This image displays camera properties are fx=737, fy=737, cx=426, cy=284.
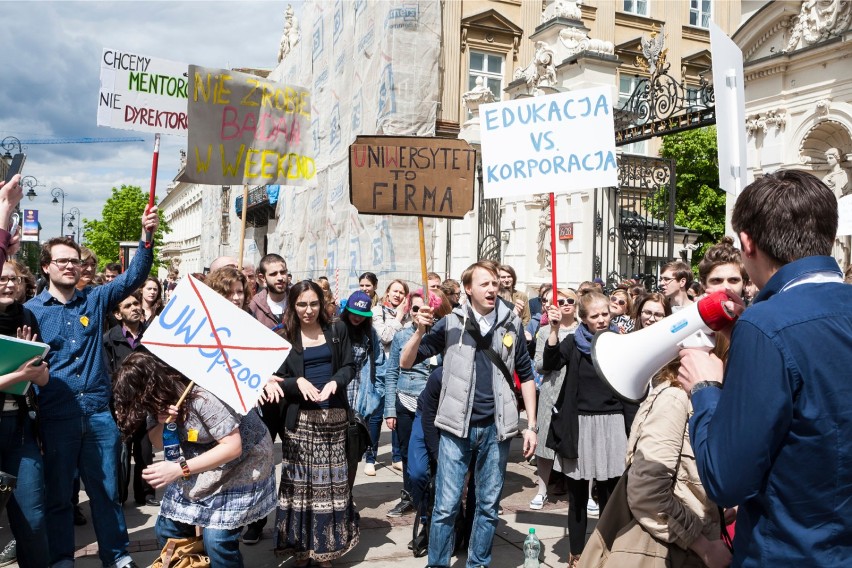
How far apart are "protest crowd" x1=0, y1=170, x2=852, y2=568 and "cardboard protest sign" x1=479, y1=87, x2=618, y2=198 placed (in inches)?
35.5

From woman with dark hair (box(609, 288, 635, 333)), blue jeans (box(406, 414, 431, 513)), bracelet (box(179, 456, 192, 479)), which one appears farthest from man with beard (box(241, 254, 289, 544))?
woman with dark hair (box(609, 288, 635, 333))

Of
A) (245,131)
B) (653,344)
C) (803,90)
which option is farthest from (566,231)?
(653,344)

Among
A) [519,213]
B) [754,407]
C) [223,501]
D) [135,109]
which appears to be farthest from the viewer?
[519,213]

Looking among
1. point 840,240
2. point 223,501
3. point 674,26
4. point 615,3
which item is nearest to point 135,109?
point 223,501

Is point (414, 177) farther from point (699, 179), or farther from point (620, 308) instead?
point (699, 179)

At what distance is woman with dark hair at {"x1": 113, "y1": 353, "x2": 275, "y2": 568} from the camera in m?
3.36

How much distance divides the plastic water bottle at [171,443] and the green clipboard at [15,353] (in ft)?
2.67

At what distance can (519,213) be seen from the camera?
12.8m

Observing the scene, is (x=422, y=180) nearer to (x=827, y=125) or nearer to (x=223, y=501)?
(x=223, y=501)

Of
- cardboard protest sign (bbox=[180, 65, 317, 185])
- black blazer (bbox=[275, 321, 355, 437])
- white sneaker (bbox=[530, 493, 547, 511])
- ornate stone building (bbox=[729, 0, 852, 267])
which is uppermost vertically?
ornate stone building (bbox=[729, 0, 852, 267])

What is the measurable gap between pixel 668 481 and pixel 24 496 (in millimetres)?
3292

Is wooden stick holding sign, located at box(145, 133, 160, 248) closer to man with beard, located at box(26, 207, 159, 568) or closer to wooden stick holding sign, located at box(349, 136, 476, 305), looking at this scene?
man with beard, located at box(26, 207, 159, 568)

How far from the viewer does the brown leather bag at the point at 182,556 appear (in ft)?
11.3

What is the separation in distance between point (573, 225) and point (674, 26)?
59.9 ft
